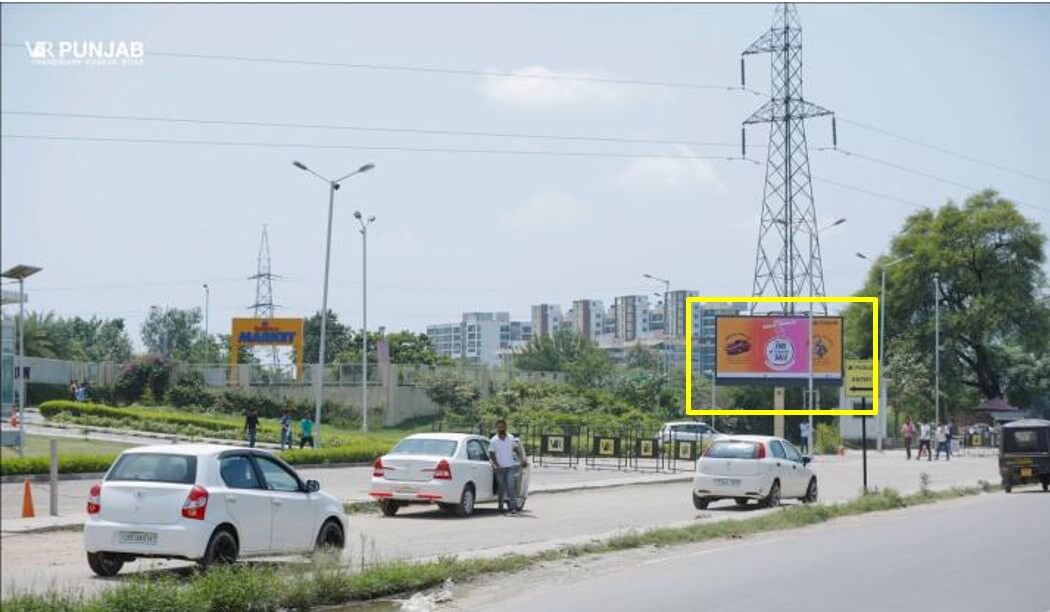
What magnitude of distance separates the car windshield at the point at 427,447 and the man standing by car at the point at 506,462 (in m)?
1.02

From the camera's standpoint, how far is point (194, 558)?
43.1ft

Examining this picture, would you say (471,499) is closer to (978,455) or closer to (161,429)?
(161,429)

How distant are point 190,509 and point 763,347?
157ft

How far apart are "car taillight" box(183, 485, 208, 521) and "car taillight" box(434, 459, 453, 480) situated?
9.60 metres

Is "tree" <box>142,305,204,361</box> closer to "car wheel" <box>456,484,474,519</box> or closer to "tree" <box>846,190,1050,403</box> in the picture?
"tree" <box>846,190,1050,403</box>

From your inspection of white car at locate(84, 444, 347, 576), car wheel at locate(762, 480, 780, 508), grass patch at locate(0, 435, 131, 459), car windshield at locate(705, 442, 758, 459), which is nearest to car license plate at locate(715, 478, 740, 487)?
car windshield at locate(705, 442, 758, 459)

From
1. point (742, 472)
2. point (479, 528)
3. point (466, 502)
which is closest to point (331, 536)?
point (479, 528)

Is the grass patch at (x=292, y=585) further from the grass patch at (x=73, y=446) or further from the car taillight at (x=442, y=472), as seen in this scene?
the grass patch at (x=73, y=446)

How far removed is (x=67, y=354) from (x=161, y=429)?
43.8 metres

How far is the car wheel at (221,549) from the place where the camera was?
1321 cm

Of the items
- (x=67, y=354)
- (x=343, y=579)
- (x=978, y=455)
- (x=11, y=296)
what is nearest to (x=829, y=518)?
(x=343, y=579)

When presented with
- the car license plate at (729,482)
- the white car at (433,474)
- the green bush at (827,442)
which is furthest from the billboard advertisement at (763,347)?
the white car at (433,474)

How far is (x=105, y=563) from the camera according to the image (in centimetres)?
1365

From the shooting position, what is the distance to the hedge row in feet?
88.6
